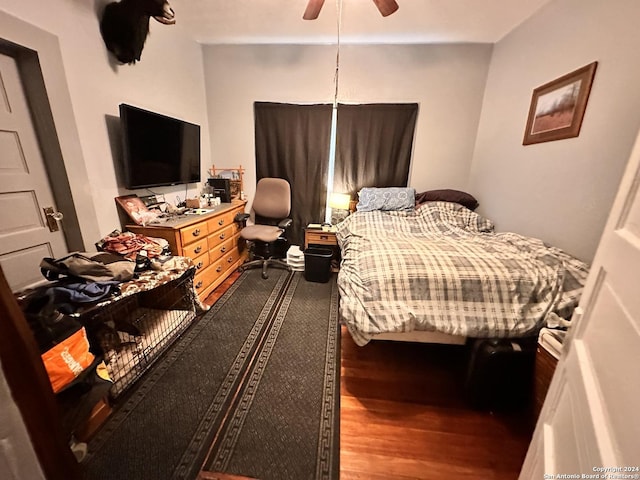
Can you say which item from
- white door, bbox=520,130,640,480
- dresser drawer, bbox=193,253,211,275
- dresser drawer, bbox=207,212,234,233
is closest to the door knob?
dresser drawer, bbox=193,253,211,275

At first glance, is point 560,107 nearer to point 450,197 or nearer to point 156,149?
point 450,197

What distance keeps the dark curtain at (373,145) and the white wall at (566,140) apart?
0.92 m

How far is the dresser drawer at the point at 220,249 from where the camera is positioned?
2627 millimetres

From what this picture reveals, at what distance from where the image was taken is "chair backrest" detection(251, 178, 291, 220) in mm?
3219

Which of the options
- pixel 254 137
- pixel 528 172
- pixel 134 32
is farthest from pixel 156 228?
pixel 528 172

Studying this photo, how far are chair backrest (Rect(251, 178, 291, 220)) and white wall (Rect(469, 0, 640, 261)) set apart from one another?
232 centimetres

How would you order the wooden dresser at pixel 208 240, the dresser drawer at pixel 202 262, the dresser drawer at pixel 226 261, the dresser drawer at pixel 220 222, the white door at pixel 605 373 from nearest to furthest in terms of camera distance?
1. the white door at pixel 605 373
2. the wooden dresser at pixel 208 240
3. the dresser drawer at pixel 202 262
4. the dresser drawer at pixel 220 222
5. the dresser drawer at pixel 226 261

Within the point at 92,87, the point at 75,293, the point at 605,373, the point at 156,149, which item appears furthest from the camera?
the point at 156,149

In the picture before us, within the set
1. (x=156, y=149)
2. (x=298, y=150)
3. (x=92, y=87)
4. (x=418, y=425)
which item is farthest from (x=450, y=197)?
(x=92, y=87)

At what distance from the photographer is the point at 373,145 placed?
3238 millimetres

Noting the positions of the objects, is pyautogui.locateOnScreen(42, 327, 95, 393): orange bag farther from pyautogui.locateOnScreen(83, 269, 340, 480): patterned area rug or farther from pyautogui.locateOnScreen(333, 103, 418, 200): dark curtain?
pyautogui.locateOnScreen(333, 103, 418, 200): dark curtain

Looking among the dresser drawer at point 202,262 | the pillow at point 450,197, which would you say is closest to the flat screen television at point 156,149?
the dresser drawer at point 202,262

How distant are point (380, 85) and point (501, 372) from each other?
3.09 meters

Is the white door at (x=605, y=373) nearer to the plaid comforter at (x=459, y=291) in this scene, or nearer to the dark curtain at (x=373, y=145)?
the plaid comforter at (x=459, y=291)
